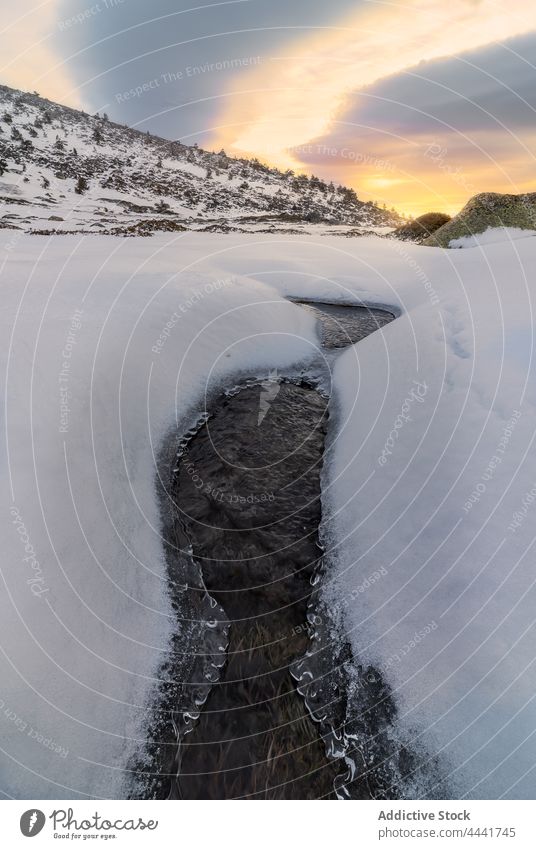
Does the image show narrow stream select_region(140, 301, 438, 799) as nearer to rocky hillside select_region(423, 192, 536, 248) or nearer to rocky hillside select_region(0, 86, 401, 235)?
rocky hillside select_region(0, 86, 401, 235)

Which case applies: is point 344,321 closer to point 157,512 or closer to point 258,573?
point 157,512

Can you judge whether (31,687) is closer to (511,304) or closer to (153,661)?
(153,661)

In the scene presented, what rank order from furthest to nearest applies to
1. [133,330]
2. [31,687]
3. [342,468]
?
[133,330] → [342,468] → [31,687]

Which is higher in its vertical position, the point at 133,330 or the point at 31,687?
the point at 133,330

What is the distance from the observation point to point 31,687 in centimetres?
504

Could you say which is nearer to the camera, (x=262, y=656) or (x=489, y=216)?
(x=262, y=656)

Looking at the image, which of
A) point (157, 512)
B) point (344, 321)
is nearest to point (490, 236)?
point (344, 321)

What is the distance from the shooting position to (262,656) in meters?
6.38

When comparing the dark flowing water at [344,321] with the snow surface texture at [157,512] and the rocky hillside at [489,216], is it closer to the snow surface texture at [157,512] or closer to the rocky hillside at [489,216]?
the snow surface texture at [157,512]

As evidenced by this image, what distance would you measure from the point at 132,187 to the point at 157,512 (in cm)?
4982

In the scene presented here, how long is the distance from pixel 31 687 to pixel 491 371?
9.01m

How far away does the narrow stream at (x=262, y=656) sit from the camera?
17.1 feet

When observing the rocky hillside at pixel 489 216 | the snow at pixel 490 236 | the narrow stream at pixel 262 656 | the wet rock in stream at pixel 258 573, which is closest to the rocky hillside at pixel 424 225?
the rocky hillside at pixel 489 216

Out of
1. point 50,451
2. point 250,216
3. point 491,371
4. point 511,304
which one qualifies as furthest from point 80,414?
point 250,216
